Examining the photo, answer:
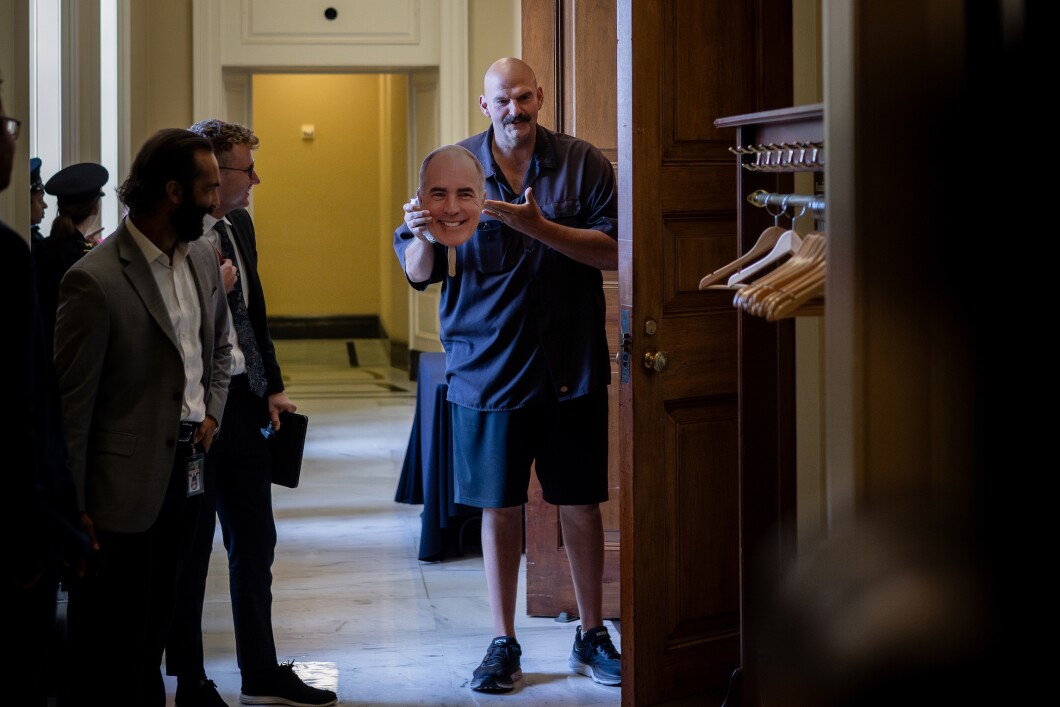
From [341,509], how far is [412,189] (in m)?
5.80

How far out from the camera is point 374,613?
4195mm

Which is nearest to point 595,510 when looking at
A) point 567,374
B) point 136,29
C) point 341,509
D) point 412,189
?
point 567,374

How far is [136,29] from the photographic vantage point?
25.7 feet

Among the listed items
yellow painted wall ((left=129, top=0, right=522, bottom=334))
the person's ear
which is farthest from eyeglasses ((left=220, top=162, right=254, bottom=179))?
yellow painted wall ((left=129, top=0, right=522, bottom=334))

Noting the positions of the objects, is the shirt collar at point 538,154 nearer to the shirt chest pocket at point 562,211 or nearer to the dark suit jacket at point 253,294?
the shirt chest pocket at point 562,211

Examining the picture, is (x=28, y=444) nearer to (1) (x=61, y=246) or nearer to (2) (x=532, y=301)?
(2) (x=532, y=301)

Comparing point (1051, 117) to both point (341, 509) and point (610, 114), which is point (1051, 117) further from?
point (341, 509)

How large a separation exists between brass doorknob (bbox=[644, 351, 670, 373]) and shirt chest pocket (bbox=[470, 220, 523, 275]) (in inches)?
21.8

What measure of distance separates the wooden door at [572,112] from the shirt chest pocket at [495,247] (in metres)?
0.75

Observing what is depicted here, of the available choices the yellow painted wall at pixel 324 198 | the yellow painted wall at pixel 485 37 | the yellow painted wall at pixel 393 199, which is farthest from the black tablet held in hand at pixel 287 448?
the yellow painted wall at pixel 324 198

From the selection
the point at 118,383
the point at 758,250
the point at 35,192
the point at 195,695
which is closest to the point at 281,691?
the point at 195,695

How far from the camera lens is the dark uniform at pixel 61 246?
333 centimetres

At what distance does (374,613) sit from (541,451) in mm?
1135

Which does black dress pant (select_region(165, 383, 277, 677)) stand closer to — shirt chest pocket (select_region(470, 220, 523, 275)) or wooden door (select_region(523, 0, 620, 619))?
shirt chest pocket (select_region(470, 220, 523, 275))
